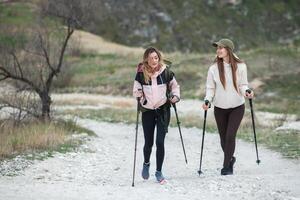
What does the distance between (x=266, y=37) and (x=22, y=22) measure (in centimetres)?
3644

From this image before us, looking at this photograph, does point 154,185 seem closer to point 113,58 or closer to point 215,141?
point 215,141

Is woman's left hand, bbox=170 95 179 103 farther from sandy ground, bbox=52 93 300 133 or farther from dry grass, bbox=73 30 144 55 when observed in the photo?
dry grass, bbox=73 30 144 55

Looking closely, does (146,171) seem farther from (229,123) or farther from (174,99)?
(229,123)

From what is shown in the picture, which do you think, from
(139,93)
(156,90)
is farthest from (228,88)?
(139,93)

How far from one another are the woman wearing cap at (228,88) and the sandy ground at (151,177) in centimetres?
78

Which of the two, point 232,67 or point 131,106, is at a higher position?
point 232,67

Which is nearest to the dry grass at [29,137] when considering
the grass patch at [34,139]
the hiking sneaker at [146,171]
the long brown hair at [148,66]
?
the grass patch at [34,139]

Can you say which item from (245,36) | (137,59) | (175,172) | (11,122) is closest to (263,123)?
(11,122)

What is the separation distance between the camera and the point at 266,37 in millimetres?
93750

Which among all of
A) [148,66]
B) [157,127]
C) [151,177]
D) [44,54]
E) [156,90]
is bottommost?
[151,177]

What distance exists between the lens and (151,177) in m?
12.6

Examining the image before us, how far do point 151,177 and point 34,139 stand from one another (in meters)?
4.30

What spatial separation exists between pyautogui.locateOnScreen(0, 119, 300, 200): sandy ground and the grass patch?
1.74ft

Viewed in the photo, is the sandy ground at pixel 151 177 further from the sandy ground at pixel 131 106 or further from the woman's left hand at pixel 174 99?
the sandy ground at pixel 131 106
